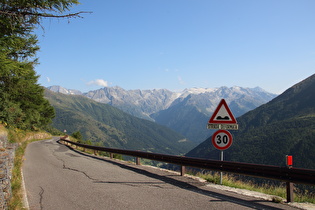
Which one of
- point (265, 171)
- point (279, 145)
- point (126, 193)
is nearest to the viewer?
point (265, 171)

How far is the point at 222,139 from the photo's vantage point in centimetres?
858

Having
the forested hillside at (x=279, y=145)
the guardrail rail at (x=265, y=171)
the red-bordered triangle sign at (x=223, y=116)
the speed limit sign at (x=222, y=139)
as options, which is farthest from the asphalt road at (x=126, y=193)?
the forested hillside at (x=279, y=145)

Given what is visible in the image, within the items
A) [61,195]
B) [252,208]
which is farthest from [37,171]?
[252,208]

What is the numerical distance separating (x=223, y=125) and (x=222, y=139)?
51cm

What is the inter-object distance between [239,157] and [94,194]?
15231 cm

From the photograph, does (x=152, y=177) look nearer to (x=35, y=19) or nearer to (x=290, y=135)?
(x=35, y=19)

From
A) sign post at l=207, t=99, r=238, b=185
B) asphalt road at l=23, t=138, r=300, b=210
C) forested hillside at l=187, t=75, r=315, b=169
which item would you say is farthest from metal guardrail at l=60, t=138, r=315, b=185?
forested hillside at l=187, t=75, r=315, b=169

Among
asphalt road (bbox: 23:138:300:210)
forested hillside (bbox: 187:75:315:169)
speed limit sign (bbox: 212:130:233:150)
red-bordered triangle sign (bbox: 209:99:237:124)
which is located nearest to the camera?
asphalt road (bbox: 23:138:300:210)

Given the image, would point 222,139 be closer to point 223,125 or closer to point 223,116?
point 223,125

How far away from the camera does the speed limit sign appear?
8430mm

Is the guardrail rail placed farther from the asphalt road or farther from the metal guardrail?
the asphalt road

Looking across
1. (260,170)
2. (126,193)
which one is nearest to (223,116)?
(260,170)

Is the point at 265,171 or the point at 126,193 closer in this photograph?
the point at 265,171

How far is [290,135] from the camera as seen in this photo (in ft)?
500
